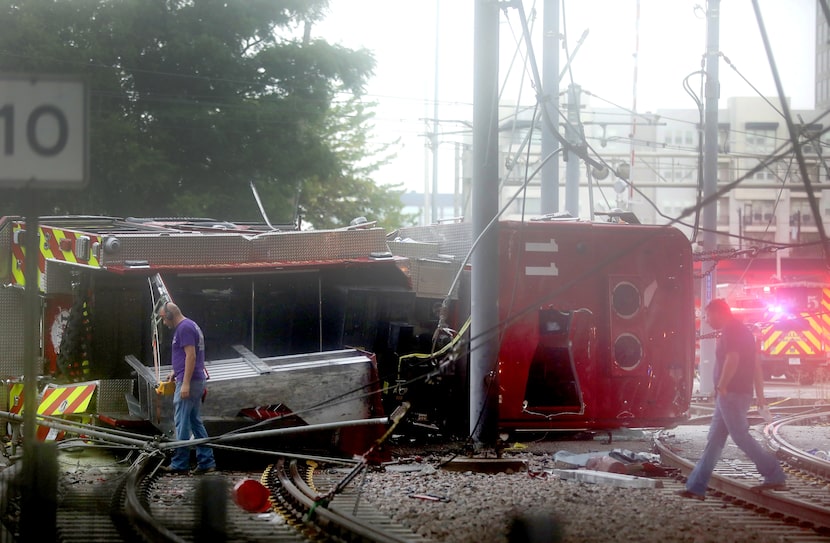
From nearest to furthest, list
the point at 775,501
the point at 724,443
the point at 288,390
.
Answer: the point at 775,501 → the point at 724,443 → the point at 288,390

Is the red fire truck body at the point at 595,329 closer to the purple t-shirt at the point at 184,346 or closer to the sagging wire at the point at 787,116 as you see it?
the purple t-shirt at the point at 184,346

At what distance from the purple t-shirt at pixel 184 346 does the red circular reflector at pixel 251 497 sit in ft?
8.48

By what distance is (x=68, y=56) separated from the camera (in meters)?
25.7

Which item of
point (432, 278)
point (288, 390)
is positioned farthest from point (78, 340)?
point (432, 278)

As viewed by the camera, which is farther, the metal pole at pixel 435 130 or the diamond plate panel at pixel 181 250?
the metal pole at pixel 435 130

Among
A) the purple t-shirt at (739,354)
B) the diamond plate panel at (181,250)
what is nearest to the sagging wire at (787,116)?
the purple t-shirt at (739,354)

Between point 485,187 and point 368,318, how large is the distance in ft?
8.02

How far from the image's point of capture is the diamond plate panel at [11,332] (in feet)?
47.3

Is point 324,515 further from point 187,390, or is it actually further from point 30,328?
point 187,390

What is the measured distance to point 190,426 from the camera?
11.2 metres

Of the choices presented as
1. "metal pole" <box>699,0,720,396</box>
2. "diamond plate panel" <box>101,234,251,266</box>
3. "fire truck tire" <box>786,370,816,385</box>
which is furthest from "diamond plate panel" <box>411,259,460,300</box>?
"fire truck tire" <box>786,370,816,385</box>

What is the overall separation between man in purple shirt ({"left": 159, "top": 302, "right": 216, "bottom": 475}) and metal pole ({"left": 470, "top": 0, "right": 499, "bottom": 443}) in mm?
3070

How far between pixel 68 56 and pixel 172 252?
590 inches

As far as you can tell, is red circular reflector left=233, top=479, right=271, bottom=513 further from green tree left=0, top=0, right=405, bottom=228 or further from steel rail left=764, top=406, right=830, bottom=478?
green tree left=0, top=0, right=405, bottom=228
